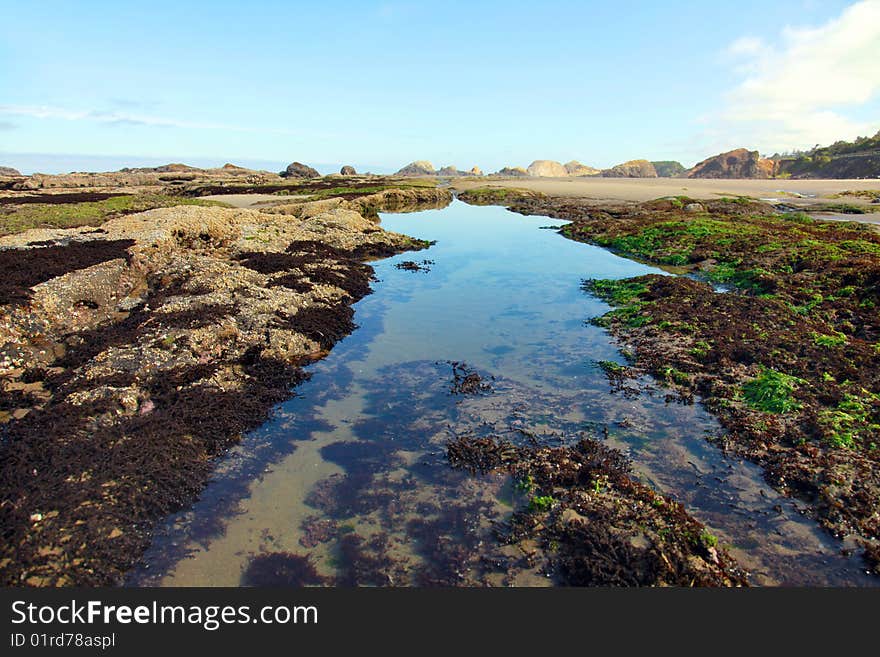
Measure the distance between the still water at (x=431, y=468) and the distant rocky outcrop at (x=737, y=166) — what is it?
13910 centimetres

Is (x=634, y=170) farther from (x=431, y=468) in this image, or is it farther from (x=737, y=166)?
(x=431, y=468)

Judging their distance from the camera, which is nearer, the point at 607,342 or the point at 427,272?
the point at 607,342

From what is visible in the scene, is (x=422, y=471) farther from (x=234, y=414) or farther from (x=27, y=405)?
(x=27, y=405)

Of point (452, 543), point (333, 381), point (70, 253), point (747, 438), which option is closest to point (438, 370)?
point (333, 381)

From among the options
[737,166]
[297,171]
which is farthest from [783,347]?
[737,166]

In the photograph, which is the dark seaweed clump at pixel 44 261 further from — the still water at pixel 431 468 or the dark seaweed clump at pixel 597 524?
the dark seaweed clump at pixel 597 524

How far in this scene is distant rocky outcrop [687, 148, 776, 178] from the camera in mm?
119688

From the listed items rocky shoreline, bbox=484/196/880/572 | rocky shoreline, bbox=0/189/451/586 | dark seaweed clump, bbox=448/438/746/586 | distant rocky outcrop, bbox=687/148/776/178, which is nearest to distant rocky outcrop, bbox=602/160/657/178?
distant rocky outcrop, bbox=687/148/776/178

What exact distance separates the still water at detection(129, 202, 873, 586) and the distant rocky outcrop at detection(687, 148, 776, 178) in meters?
139

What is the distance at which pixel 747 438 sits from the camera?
8.02m

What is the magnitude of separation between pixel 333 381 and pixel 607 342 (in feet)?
25.4

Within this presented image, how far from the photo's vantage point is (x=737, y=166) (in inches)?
5000

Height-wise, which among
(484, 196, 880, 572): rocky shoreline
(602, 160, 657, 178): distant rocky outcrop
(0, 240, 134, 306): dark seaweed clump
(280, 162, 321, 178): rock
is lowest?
(484, 196, 880, 572): rocky shoreline

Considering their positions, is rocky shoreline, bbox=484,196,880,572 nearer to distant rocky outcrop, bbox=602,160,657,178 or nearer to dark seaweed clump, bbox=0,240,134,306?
dark seaweed clump, bbox=0,240,134,306
